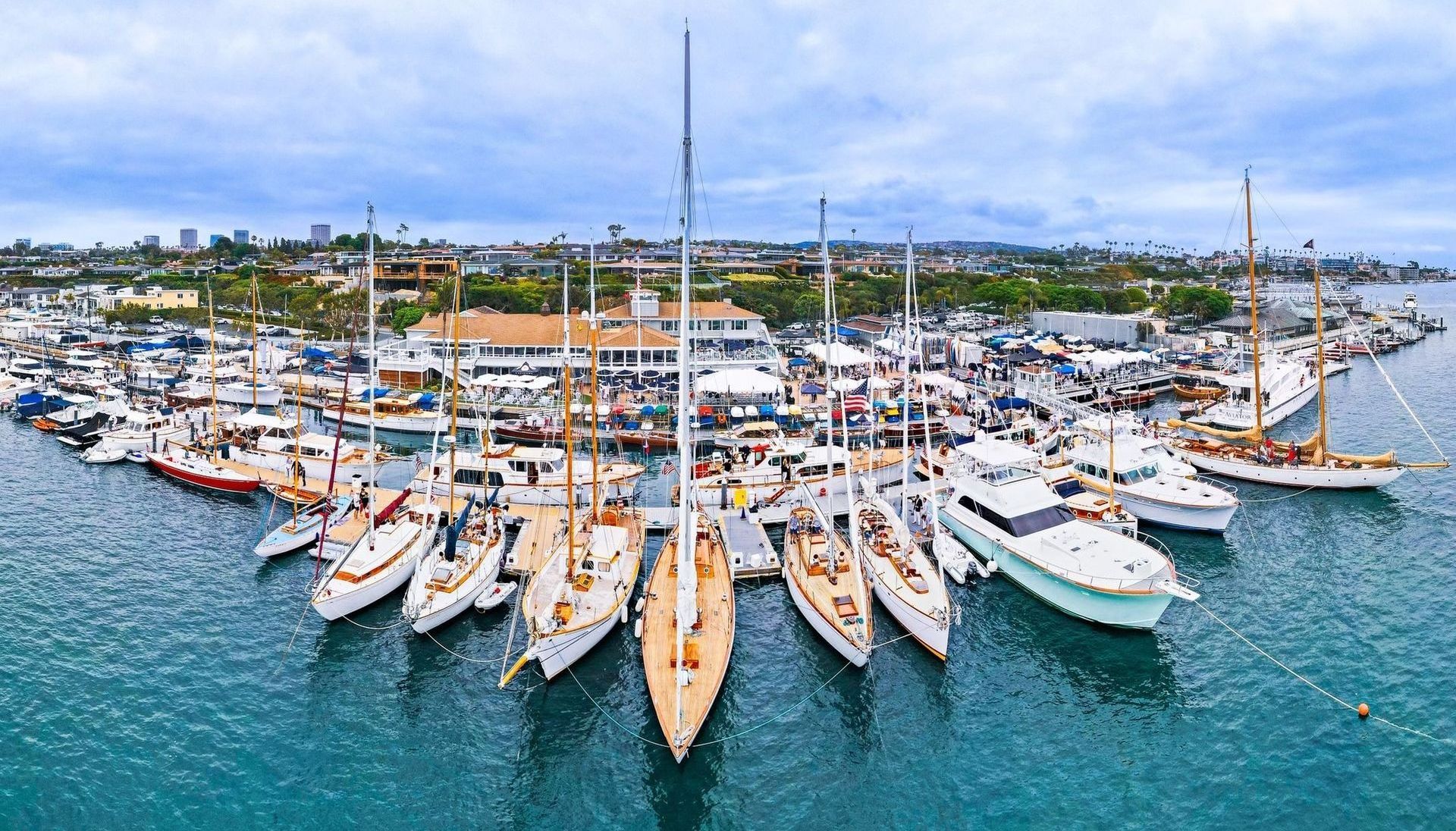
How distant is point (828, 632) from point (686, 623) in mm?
5445

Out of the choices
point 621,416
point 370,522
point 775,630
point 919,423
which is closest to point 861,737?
point 775,630

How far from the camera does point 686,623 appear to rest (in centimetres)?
2495

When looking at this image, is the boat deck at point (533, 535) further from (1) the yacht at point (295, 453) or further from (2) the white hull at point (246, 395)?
(2) the white hull at point (246, 395)

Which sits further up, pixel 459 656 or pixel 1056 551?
pixel 1056 551

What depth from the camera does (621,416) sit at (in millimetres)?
58812

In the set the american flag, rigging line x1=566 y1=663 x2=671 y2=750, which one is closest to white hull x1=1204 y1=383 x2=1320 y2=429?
the american flag

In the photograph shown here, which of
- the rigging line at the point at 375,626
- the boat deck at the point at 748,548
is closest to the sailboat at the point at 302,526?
the rigging line at the point at 375,626

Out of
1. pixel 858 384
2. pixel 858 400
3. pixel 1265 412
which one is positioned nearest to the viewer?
pixel 858 400

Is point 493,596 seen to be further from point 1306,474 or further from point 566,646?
point 1306,474

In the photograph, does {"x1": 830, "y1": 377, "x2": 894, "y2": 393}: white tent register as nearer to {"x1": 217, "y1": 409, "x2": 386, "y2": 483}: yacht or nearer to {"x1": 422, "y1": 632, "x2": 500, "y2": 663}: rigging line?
{"x1": 217, "y1": 409, "x2": 386, "y2": 483}: yacht

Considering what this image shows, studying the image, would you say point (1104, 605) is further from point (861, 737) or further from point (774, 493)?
point (774, 493)

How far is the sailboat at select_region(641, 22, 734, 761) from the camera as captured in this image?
22406mm

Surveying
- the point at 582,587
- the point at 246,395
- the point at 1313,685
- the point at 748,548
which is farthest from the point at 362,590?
the point at 246,395

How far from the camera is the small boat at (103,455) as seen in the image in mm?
52344
